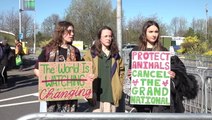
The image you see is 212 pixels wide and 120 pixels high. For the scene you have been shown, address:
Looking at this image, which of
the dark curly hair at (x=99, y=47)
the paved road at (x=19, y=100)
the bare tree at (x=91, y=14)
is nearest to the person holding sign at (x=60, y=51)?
the dark curly hair at (x=99, y=47)

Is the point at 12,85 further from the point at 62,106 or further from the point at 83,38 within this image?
the point at 83,38

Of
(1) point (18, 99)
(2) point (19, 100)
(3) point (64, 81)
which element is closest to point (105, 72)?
(3) point (64, 81)

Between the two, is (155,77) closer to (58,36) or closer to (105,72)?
(105,72)

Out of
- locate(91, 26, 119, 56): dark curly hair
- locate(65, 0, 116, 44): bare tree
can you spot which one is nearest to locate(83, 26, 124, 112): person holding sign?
locate(91, 26, 119, 56): dark curly hair

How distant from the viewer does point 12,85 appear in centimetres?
1397

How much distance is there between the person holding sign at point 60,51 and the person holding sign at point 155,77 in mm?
787

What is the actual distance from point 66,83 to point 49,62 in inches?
13.2

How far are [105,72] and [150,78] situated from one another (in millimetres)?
614

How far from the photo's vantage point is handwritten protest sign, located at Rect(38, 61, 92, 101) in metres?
4.04

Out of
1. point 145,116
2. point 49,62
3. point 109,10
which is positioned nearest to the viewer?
point 145,116

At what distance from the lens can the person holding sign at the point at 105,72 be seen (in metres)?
4.41

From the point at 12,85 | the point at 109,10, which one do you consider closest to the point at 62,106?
the point at 12,85

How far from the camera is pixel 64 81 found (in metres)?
4.13

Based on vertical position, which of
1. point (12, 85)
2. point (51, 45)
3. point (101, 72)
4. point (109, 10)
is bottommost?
point (12, 85)
